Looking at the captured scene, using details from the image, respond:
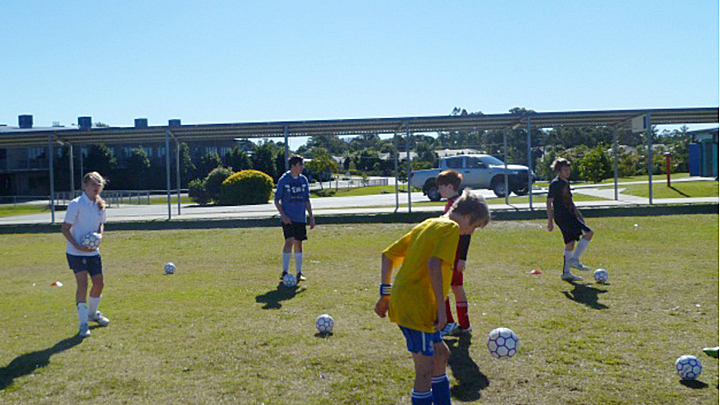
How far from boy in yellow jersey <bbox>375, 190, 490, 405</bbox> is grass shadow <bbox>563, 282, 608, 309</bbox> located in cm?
452

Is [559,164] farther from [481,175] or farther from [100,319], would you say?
[481,175]

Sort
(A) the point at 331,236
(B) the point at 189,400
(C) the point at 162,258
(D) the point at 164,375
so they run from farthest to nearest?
(A) the point at 331,236
(C) the point at 162,258
(D) the point at 164,375
(B) the point at 189,400

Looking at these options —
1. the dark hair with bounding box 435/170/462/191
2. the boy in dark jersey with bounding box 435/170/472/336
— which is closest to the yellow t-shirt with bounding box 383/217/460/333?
the boy in dark jersey with bounding box 435/170/472/336

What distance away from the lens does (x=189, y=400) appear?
5.42m

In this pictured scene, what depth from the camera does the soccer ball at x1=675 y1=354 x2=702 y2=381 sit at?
564 cm

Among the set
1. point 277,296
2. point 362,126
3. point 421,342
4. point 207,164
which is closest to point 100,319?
point 277,296

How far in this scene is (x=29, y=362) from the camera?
6488 millimetres

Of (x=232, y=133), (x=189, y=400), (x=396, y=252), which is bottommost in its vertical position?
(x=189, y=400)

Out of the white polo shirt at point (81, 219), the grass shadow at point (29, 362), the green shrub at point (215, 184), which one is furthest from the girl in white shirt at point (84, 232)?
the green shrub at point (215, 184)

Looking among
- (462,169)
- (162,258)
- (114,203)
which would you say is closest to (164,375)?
(162,258)

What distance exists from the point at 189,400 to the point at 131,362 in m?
1.32

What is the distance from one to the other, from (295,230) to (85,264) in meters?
3.80

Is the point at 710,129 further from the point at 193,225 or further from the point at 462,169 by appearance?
the point at 193,225

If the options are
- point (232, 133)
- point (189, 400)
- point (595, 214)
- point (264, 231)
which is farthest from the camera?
point (232, 133)
